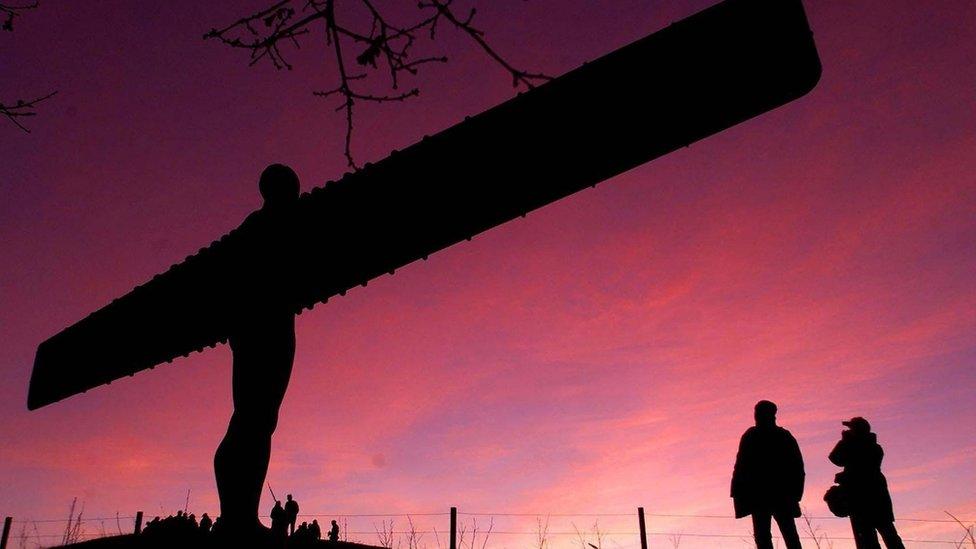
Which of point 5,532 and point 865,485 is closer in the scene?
point 865,485

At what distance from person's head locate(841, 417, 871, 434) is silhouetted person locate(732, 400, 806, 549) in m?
0.52

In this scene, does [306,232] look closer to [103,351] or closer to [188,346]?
[188,346]

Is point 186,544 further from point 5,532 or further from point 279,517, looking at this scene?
point 5,532

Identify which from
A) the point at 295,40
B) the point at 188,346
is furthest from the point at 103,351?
the point at 295,40

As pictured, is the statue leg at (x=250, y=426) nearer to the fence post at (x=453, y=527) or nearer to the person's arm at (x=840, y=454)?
the person's arm at (x=840, y=454)

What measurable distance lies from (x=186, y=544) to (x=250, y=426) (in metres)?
0.93

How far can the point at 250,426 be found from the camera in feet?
7.74

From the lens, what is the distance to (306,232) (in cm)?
181

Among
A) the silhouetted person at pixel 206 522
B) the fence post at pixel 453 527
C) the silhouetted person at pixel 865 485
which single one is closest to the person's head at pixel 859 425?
the silhouetted person at pixel 865 485

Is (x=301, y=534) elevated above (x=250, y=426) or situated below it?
below

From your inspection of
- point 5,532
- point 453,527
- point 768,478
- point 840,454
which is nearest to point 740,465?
point 768,478

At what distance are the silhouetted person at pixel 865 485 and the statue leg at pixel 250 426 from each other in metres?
5.42

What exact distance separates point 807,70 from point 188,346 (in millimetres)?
1989

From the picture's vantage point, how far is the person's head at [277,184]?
2676 millimetres
